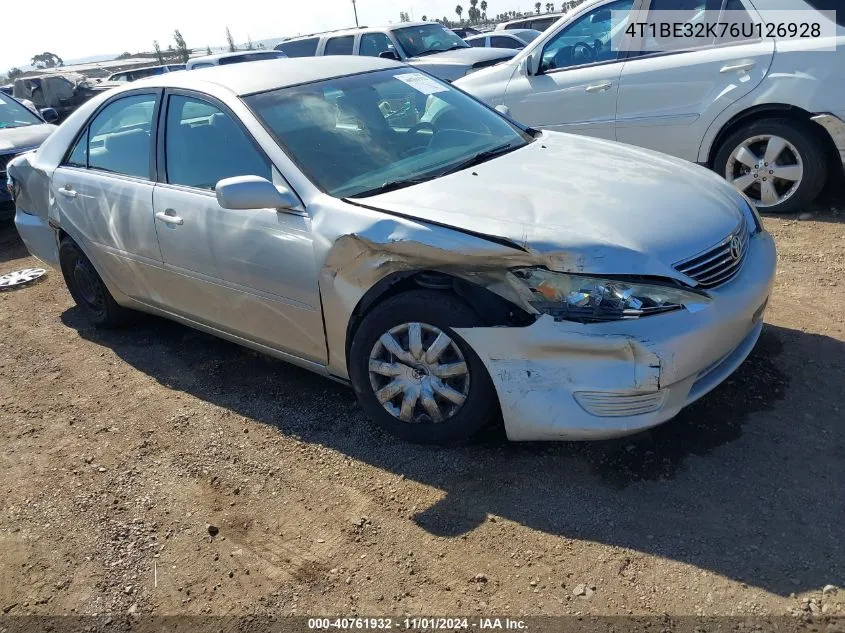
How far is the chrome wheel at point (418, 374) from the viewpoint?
2.99m

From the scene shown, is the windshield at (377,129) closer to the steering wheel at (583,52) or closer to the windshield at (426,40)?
the steering wheel at (583,52)

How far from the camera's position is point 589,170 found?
3.45m

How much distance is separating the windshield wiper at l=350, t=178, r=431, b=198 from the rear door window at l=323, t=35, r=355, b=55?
30.8ft

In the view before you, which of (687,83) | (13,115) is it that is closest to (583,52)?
(687,83)

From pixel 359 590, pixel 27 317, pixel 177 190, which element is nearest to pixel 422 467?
pixel 359 590

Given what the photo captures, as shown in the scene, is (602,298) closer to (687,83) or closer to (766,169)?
(766,169)

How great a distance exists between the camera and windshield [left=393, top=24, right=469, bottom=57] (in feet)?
37.9

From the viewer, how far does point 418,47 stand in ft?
38.1

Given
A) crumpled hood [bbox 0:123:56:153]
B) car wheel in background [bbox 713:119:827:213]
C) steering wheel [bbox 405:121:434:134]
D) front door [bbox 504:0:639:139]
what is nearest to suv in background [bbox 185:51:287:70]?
crumpled hood [bbox 0:123:56:153]

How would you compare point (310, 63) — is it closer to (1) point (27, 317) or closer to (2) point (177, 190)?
(2) point (177, 190)

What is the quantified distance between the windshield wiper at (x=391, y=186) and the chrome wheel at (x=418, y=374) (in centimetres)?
63

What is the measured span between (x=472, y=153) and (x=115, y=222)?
6.98 feet

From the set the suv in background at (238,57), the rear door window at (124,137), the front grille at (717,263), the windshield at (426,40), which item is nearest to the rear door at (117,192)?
the rear door window at (124,137)

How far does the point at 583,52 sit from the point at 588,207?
13.1 feet
